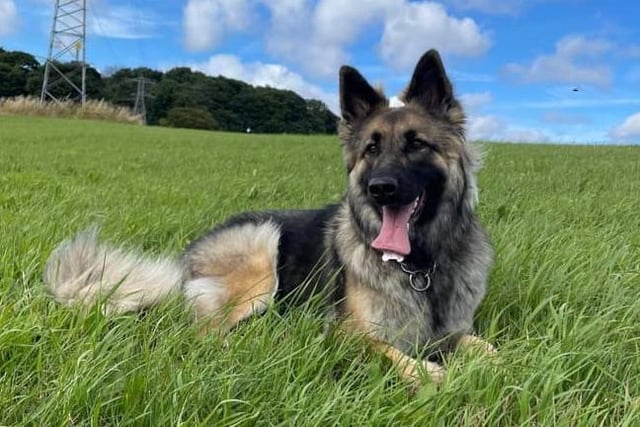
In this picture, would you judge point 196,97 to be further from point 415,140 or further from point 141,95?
point 415,140

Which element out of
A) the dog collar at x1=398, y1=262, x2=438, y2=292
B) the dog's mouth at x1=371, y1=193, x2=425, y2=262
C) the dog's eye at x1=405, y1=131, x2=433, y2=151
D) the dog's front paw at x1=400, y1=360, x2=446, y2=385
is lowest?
the dog's front paw at x1=400, y1=360, x2=446, y2=385

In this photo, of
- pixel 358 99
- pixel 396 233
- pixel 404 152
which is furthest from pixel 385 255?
pixel 358 99

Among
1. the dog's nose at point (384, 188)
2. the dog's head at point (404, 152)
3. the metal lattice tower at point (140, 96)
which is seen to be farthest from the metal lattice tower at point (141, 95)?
the dog's nose at point (384, 188)

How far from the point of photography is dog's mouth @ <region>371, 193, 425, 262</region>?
3.07 meters

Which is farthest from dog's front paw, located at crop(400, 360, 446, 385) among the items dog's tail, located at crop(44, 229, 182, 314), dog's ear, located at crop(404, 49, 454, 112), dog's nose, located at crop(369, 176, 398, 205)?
dog's ear, located at crop(404, 49, 454, 112)

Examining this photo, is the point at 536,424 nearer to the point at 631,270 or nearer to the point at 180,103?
the point at 631,270

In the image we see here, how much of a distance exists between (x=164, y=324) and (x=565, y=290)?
213 cm

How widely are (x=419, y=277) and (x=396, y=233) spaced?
11.1 inches

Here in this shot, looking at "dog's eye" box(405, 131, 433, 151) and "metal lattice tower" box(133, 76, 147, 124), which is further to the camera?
"metal lattice tower" box(133, 76, 147, 124)

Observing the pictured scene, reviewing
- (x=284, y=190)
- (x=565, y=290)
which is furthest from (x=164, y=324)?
(x=284, y=190)

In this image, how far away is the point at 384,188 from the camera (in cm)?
288

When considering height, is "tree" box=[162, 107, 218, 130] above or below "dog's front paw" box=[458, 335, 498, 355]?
above

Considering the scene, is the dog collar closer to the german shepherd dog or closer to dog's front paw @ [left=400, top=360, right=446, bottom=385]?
the german shepherd dog

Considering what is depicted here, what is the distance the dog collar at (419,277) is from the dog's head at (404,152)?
0.37ft
